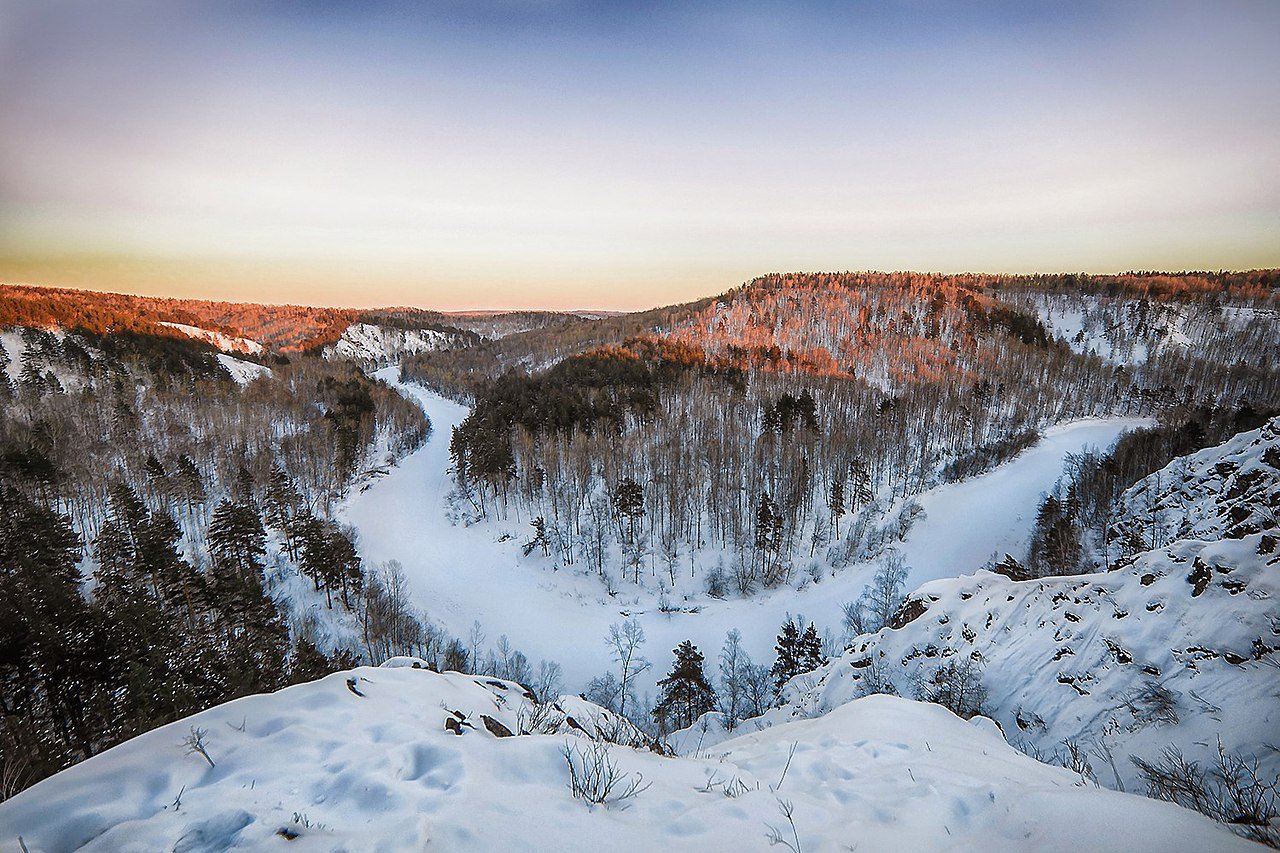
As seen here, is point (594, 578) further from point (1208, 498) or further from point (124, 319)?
point (124, 319)

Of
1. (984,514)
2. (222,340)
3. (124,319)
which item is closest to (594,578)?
(984,514)

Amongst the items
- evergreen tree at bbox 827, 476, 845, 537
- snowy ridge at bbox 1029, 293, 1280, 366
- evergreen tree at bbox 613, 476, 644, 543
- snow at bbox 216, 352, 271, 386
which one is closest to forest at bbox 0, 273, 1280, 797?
evergreen tree at bbox 613, 476, 644, 543

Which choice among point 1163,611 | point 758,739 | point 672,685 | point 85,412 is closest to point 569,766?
point 758,739

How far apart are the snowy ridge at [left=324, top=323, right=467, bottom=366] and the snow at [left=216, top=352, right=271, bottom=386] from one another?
44136mm

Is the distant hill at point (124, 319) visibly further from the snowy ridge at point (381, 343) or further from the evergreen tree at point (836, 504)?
the evergreen tree at point (836, 504)

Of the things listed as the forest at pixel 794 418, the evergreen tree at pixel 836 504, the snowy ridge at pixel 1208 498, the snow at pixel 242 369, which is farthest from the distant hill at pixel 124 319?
the snowy ridge at pixel 1208 498

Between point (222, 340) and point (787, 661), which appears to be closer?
point (787, 661)

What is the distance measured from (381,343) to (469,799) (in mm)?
206785

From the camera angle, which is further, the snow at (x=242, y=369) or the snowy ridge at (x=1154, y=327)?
the snow at (x=242, y=369)

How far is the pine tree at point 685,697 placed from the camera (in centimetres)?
2986

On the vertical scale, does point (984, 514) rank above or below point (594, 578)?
above

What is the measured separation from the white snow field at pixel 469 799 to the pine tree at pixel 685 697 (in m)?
25.1

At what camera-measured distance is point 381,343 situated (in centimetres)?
18212

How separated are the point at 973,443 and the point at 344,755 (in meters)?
78.8
